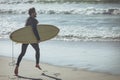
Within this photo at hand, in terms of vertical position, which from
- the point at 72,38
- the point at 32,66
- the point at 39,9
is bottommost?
the point at 32,66

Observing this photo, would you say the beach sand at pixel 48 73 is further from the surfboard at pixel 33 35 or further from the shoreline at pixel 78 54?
the surfboard at pixel 33 35

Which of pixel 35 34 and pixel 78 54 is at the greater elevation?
pixel 35 34

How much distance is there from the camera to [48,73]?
3295 mm

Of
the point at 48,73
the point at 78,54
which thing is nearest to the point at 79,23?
the point at 78,54

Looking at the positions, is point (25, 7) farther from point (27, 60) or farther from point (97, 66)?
point (97, 66)

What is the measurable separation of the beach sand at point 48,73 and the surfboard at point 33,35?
188 millimetres

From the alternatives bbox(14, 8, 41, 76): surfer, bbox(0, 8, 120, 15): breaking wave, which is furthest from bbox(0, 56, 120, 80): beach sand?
bbox(0, 8, 120, 15): breaking wave

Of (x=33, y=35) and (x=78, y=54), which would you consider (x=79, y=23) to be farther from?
(x=33, y=35)

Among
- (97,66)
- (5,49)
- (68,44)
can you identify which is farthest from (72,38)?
(5,49)

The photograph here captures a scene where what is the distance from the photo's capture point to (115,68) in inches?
127

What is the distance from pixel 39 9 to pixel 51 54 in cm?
40

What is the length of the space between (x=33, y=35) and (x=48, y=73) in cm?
34

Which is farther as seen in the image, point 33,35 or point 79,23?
point 79,23

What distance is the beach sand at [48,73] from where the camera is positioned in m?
3.23
